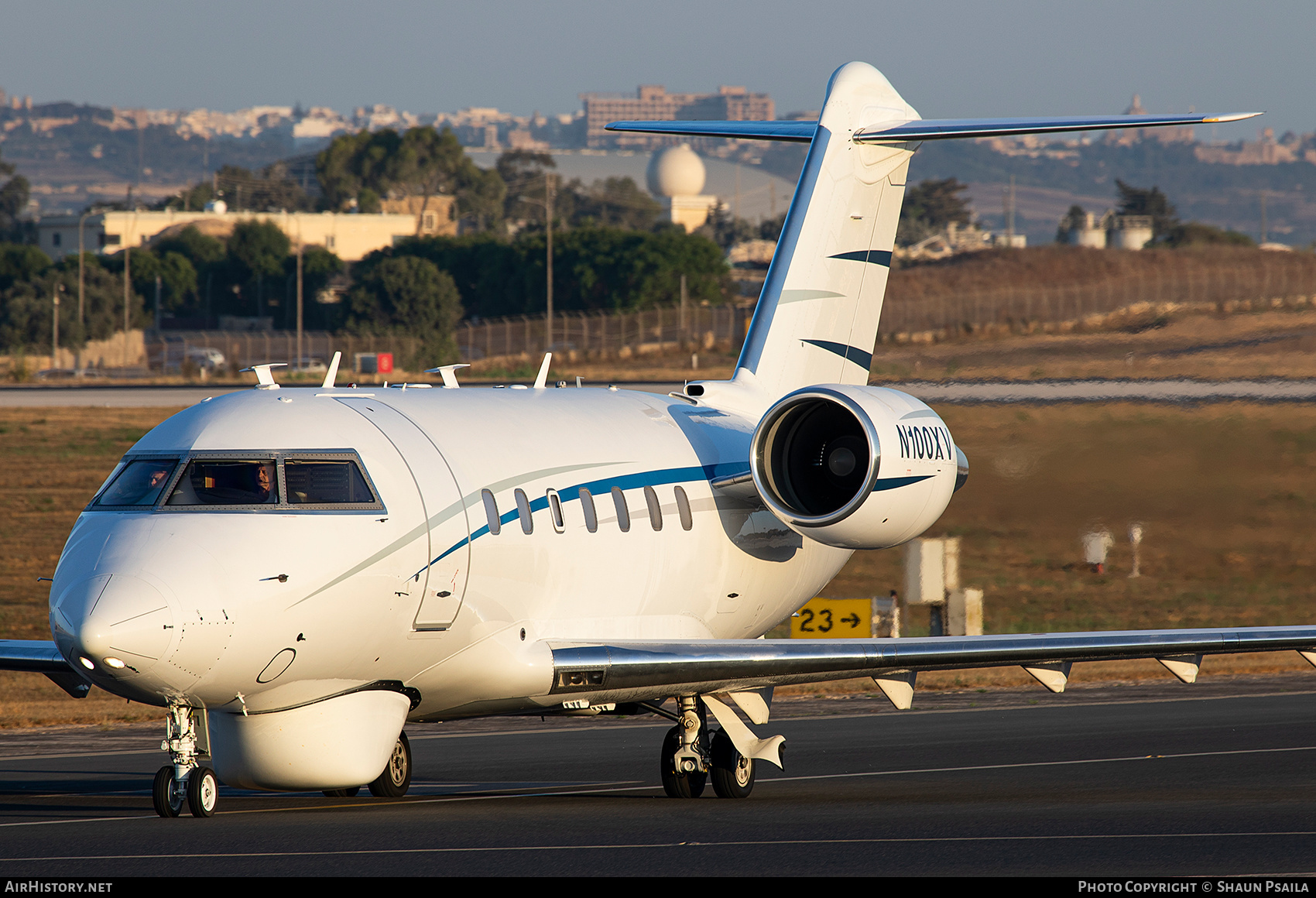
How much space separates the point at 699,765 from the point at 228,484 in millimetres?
5646

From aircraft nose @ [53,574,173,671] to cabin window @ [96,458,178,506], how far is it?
3.53ft

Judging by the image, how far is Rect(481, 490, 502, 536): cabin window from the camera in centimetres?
1437

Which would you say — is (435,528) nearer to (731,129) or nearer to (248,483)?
(248,483)

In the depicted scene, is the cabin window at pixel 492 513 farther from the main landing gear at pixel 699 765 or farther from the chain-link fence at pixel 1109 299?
the chain-link fence at pixel 1109 299

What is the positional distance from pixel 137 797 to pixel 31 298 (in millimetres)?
121676

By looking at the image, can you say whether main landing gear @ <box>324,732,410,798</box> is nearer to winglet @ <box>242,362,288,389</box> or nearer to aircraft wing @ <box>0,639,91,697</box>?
aircraft wing @ <box>0,639,91,697</box>

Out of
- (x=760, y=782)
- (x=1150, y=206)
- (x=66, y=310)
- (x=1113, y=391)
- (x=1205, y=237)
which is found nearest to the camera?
(x=760, y=782)

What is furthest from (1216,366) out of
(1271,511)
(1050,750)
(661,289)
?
(661,289)

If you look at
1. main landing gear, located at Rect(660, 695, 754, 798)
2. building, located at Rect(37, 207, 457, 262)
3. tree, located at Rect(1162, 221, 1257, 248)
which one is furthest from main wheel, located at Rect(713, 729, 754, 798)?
building, located at Rect(37, 207, 457, 262)

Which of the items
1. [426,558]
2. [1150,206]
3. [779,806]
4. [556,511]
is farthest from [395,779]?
[1150,206]

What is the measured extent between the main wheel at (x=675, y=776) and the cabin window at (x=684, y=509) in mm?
1927

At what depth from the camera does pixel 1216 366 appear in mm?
34594

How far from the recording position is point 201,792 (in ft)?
43.2
